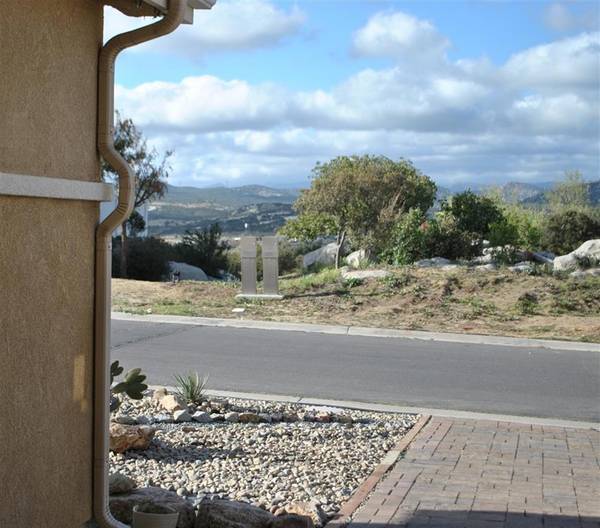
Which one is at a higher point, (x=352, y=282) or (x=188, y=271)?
(x=352, y=282)

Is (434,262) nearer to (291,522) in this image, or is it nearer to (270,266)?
(270,266)

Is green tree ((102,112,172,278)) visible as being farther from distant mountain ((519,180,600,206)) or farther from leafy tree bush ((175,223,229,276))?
distant mountain ((519,180,600,206))

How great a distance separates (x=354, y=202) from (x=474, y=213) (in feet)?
14.4

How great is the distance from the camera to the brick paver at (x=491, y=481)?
6312 millimetres

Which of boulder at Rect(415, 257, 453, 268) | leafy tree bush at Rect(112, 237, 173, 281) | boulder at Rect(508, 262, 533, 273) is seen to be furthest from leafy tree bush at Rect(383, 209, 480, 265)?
leafy tree bush at Rect(112, 237, 173, 281)

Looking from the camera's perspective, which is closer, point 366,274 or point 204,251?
point 366,274

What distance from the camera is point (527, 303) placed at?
19562 millimetres

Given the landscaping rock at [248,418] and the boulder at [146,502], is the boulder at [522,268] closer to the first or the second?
the landscaping rock at [248,418]

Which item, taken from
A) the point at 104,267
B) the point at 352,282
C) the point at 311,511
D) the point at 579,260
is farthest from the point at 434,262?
the point at 104,267

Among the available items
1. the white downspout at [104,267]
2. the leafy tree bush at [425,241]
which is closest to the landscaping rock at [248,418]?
the white downspout at [104,267]

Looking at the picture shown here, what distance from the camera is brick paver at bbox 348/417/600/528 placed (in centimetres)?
631

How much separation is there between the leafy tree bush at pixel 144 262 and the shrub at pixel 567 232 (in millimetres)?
13038

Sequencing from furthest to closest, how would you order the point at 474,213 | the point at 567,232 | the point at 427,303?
the point at 567,232, the point at 474,213, the point at 427,303

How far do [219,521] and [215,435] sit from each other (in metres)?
3.18
